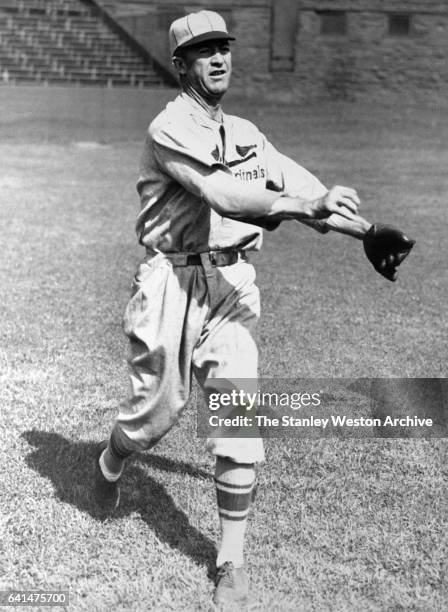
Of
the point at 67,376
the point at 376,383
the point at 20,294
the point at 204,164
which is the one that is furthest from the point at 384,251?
the point at 20,294

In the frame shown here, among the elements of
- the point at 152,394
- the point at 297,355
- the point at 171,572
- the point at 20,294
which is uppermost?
the point at 152,394

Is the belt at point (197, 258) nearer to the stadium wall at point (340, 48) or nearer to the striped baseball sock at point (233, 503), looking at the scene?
the striped baseball sock at point (233, 503)

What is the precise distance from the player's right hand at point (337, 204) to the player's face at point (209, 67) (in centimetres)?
77

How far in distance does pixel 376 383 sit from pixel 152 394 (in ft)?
9.45

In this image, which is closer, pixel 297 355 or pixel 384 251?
pixel 384 251

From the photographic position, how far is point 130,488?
469 centimetres

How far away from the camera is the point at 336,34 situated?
3547 centimetres

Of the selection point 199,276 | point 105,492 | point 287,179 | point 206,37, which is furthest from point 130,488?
point 206,37

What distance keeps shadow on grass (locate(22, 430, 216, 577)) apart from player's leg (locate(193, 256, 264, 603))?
0.22 metres

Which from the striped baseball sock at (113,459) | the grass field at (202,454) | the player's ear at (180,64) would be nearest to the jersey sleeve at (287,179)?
the player's ear at (180,64)

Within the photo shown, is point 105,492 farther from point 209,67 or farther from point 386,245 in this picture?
point 209,67

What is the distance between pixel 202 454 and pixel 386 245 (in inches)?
85.9

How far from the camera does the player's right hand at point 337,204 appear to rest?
3221 mm

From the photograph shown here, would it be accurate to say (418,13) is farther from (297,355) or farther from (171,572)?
(171,572)
